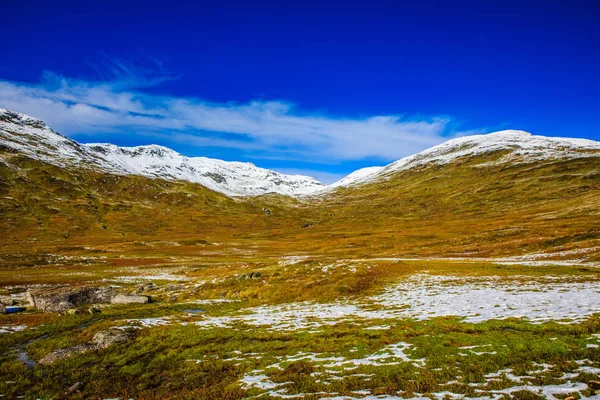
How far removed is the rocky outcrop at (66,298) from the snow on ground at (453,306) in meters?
19.5

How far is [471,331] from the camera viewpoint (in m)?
20.7

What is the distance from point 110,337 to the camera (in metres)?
23.4

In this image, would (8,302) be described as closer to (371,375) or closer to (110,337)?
(110,337)

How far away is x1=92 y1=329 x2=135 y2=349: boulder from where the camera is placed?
74.9ft

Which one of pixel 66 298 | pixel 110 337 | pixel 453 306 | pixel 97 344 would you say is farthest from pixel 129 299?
pixel 453 306

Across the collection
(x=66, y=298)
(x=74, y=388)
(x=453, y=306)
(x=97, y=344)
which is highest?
(x=453, y=306)

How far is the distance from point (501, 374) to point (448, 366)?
2225 mm

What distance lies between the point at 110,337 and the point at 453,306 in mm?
28241

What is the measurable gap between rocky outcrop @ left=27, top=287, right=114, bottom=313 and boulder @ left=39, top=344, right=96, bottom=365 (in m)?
15.6

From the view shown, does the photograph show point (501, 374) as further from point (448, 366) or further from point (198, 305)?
point (198, 305)

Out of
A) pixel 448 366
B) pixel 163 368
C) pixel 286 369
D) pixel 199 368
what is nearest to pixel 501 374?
pixel 448 366

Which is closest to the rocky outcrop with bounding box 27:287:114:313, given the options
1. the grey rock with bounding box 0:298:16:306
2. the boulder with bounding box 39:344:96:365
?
the grey rock with bounding box 0:298:16:306

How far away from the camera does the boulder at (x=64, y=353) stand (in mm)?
20391

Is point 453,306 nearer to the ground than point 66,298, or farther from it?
farther from it
